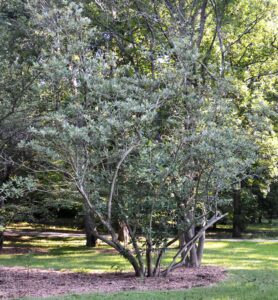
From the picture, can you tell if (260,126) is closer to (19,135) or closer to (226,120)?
(226,120)

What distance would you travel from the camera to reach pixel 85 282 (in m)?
8.66

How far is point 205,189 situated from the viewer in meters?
9.26

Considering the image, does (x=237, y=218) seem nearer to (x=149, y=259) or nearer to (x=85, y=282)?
(x=149, y=259)

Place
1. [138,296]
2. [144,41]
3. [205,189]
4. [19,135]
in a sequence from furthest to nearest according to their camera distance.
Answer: [144,41], [19,135], [205,189], [138,296]

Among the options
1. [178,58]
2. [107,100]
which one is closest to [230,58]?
[178,58]

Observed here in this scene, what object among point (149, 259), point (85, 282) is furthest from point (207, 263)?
point (85, 282)

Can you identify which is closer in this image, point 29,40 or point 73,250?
point 29,40

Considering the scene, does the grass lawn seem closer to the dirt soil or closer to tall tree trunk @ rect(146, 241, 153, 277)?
the dirt soil

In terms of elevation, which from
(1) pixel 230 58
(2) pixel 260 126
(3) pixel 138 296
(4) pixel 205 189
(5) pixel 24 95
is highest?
(1) pixel 230 58

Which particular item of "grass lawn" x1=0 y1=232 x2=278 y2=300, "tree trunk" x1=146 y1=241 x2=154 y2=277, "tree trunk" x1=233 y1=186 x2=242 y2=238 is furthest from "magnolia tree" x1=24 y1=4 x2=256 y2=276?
"tree trunk" x1=233 y1=186 x2=242 y2=238

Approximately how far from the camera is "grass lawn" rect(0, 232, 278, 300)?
6895 mm

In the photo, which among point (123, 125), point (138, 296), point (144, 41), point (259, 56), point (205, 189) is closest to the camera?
point (138, 296)

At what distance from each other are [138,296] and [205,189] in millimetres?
3228

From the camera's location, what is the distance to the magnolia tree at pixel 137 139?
8.11m
